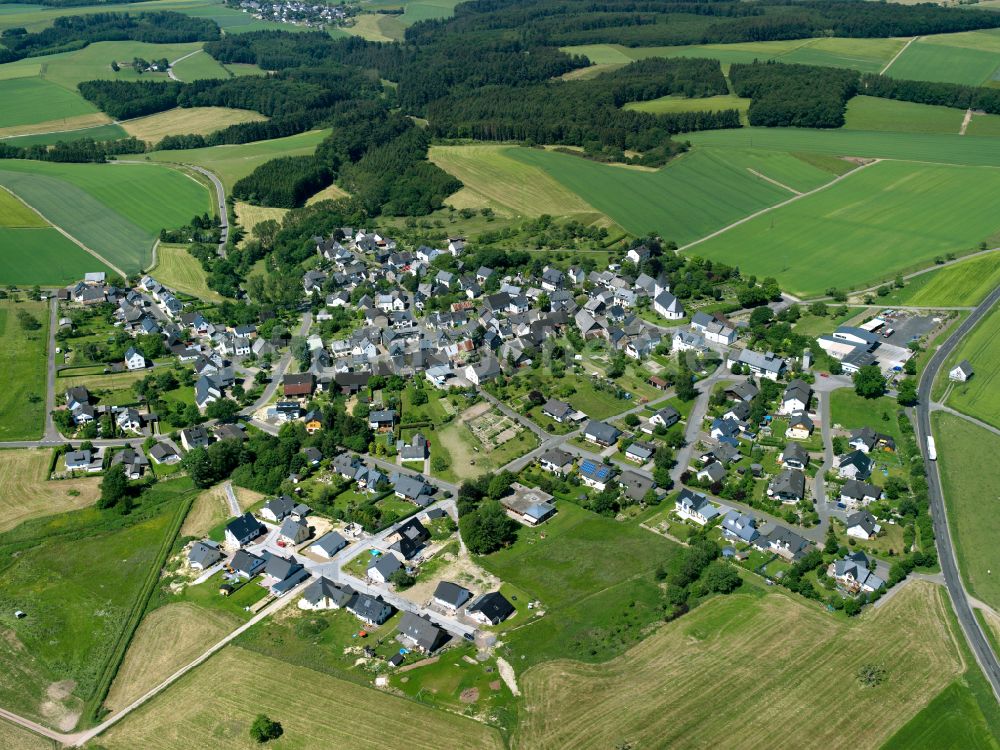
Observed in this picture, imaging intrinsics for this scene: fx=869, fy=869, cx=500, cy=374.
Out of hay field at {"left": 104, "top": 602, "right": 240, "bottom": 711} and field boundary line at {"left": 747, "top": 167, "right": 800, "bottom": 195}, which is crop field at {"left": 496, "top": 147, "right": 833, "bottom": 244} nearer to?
field boundary line at {"left": 747, "top": 167, "right": 800, "bottom": 195}

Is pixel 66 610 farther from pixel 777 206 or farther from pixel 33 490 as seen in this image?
pixel 777 206

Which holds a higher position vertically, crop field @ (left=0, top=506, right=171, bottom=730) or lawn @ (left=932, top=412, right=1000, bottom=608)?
lawn @ (left=932, top=412, right=1000, bottom=608)

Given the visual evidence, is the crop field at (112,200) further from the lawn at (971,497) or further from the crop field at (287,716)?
the lawn at (971,497)

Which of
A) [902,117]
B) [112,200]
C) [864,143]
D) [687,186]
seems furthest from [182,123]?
[902,117]

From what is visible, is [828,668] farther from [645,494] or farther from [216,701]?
[216,701]

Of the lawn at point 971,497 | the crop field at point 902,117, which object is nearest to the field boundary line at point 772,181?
the crop field at point 902,117

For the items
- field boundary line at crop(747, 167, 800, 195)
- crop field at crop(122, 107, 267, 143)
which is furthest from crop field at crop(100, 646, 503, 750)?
crop field at crop(122, 107, 267, 143)

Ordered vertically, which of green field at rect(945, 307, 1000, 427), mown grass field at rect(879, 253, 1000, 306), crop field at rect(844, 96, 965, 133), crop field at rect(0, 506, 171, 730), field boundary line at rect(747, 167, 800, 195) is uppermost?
crop field at rect(844, 96, 965, 133)

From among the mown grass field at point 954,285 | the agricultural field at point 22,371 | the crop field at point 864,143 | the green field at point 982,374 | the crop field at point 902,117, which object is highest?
the crop field at point 902,117
